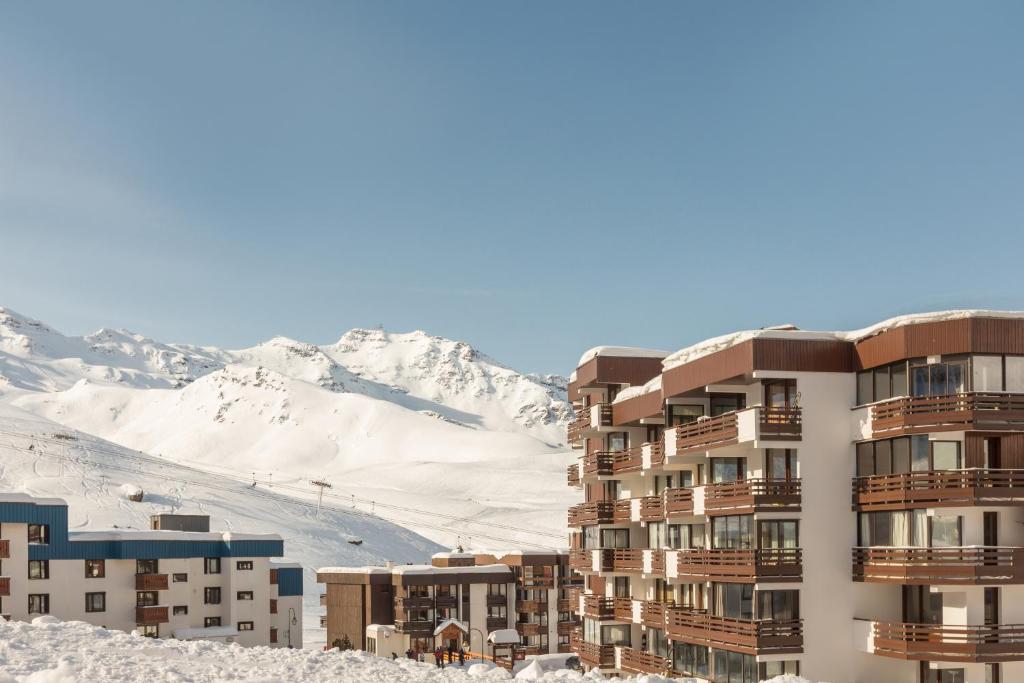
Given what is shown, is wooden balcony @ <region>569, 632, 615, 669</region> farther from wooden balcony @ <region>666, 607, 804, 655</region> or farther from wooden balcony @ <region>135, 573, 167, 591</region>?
wooden balcony @ <region>135, 573, 167, 591</region>

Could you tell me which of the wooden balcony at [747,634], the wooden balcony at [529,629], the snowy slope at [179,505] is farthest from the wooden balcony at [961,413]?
the snowy slope at [179,505]

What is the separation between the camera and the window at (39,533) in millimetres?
68250

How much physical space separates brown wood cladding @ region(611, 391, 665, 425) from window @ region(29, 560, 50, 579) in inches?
1552

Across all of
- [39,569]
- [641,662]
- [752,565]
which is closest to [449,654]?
[39,569]

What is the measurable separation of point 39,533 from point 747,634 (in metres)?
49.8

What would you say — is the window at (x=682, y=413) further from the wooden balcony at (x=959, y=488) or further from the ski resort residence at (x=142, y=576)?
the ski resort residence at (x=142, y=576)

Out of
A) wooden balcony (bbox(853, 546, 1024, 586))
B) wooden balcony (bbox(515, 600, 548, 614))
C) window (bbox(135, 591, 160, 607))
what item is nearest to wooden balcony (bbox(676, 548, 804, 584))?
wooden balcony (bbox(853, 546, 1024, 586))

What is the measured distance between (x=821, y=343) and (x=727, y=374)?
3.36 m

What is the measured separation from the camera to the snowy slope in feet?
510

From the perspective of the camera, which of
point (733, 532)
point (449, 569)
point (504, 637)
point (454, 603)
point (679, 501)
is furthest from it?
point (449, 569)

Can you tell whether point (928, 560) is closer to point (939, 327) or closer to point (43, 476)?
point (939, 327)

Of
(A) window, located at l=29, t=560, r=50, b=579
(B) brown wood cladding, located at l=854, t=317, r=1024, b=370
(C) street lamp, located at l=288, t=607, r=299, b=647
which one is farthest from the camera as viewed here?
(C) street lamp, located at l=288, t=607, r=299, b=647

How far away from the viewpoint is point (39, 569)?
226ft

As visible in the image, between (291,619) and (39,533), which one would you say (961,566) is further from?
(291,619)
